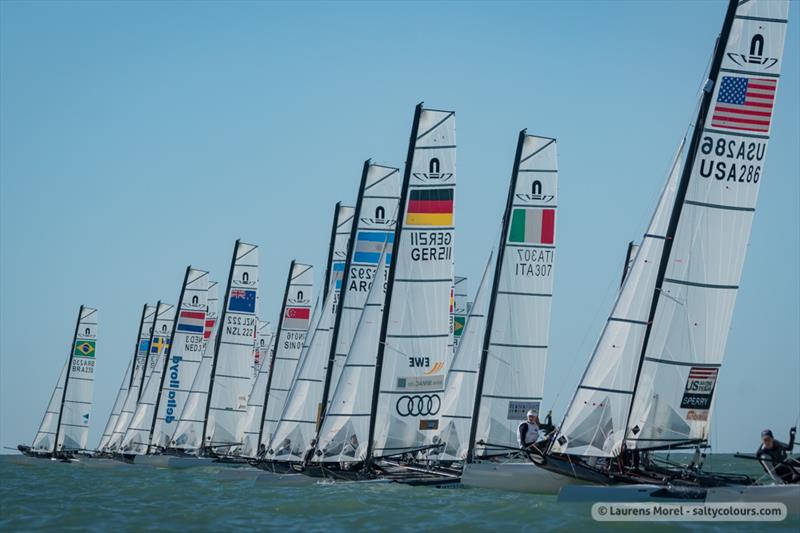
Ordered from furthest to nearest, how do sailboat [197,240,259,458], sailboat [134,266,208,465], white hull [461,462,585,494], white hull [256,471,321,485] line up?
sailboat [134,266,208,465]
sailboat [197,240,259,458]
white hull [256,471,321,485]
white hull [461,462,585,494]

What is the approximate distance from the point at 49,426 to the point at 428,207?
85.5 ft

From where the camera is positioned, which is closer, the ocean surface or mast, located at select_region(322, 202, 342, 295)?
the ocean surface

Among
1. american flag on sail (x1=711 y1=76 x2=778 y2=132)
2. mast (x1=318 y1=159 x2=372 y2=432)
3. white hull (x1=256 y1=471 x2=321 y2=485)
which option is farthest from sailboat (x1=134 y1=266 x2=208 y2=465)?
american flag on sail (x1=711 y1=76 x2=778 y2=132)

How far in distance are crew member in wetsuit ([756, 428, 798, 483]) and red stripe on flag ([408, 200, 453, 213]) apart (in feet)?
28.8

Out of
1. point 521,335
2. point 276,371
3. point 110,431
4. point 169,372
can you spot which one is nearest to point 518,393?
point 521,335

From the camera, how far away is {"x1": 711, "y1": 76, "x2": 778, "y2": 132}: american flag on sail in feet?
67.8

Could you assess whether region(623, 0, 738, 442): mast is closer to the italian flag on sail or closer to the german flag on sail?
the german flag on sail

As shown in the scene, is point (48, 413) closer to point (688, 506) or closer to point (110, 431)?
point (110, 431)

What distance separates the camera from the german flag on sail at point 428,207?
24828mm

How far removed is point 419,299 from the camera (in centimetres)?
2473

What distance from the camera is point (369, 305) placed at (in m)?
25.4

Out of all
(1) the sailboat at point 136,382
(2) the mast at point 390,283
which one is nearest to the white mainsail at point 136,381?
(1) the sailboat at point 136,382

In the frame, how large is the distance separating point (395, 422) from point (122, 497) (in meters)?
5.49

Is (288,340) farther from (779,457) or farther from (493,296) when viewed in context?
(779,457)
